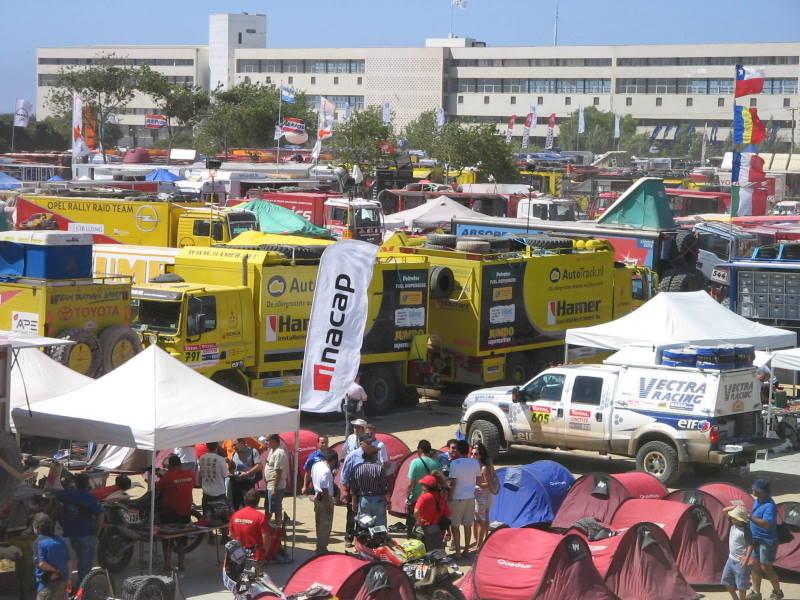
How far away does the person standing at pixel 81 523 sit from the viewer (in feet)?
37.1

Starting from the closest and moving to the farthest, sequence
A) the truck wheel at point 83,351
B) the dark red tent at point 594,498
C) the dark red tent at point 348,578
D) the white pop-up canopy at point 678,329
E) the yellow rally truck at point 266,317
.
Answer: the dark red tent at point 348,578
the dark red tent at point 594,498
the truck wheel at point 83,351
the yellow rally truck at point 266,317
the white pop-up canopy at point 678,329

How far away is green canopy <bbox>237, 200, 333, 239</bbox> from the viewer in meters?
32.5

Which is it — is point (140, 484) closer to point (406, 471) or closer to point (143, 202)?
point (406, 471)

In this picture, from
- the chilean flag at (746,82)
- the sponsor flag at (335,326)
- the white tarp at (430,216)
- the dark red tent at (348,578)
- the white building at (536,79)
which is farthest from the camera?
the white building at (536,79)

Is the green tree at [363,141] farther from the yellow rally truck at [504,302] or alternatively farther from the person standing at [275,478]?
the person standing at [275,478]

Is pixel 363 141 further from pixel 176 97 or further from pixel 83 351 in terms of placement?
pixel 83 351

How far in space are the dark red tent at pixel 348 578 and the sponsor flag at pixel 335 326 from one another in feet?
13.6

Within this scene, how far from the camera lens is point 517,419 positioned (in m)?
18.0

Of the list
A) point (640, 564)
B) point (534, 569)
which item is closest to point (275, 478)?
point (534, 569)

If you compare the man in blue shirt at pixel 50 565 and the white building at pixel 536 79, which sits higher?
the white building at pixel 536 79

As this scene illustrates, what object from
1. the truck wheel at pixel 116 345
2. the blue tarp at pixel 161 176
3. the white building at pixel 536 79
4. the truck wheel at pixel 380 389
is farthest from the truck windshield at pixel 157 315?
the white building at pixel 536 79

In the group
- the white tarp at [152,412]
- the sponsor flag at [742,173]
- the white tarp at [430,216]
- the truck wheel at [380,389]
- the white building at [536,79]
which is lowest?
the truck wheel at [380,389]

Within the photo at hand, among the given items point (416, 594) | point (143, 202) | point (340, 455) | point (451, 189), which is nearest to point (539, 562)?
point (416, 594)

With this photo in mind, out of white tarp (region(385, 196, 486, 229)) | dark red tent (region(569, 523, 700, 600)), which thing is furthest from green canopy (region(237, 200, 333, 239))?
dark red tent (region(569, 523, 700, 600))
